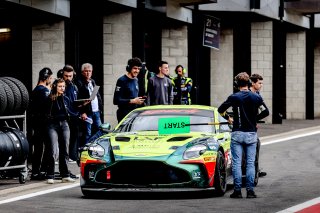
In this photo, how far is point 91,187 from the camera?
42.3ft

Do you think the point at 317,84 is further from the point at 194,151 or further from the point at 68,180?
the point at 194,151

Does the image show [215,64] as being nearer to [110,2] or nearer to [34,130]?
[110,2]

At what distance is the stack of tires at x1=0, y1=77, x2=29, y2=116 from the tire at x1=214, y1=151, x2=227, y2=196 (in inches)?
145

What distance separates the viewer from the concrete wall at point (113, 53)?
87.1 ft

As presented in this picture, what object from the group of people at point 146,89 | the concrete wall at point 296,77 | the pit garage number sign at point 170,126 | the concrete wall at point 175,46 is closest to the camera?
the pit garage number sign at point 170,126

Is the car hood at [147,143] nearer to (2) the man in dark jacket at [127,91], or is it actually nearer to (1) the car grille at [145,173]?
(1) the car grille at [145,173]

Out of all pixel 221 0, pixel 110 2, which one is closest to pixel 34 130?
pixel 110 2

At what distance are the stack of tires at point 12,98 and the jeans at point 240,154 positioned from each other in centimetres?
385

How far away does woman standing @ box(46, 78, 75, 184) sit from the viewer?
1502 centimetres

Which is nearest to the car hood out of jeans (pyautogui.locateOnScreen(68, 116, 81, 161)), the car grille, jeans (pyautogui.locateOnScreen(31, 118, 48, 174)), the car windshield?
the car grille

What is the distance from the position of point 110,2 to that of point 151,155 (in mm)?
12743

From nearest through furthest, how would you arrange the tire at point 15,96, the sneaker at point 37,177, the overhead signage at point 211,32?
the tire at point 15,96 < the sneaker at point 37,177 < the overhead signage at point 211,32

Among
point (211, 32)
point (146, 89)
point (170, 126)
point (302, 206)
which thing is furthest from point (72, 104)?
point (211, 32)

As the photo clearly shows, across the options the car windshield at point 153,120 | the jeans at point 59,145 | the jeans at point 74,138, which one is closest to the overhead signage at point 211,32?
the jeans at point 74,138
